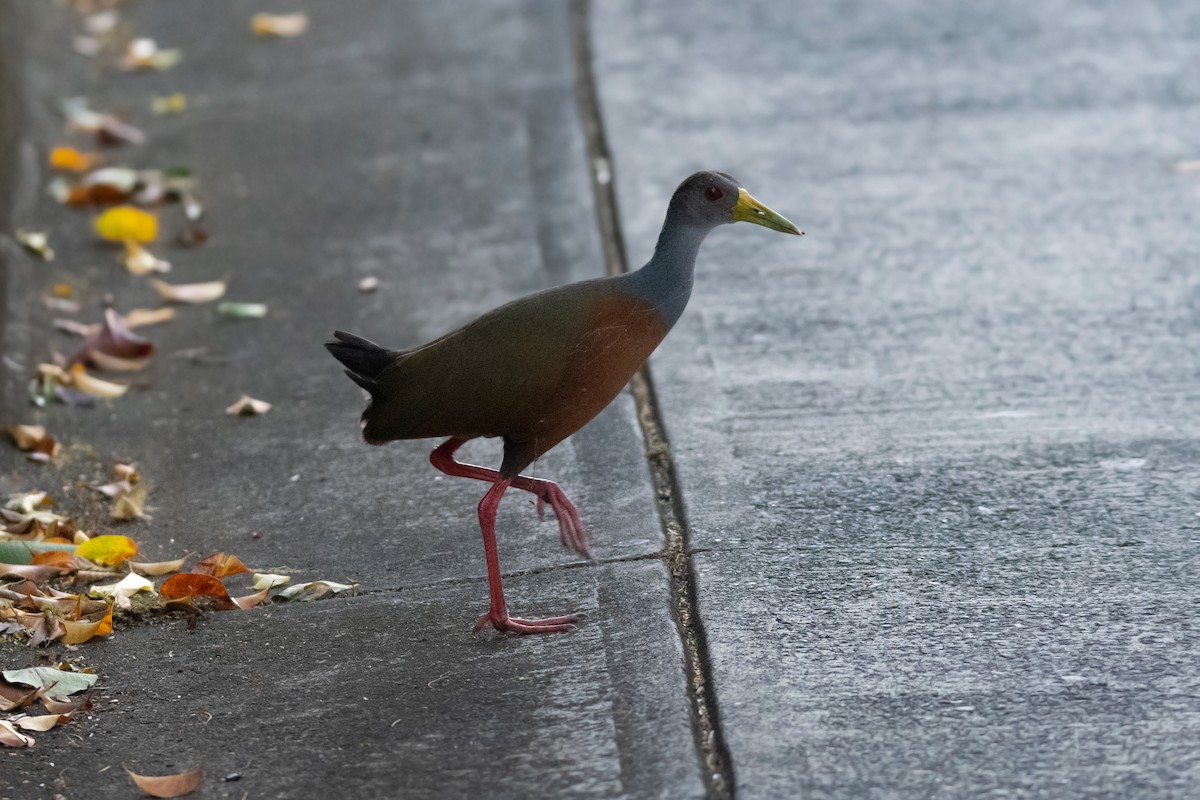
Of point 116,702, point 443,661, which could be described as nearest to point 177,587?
point 116,702

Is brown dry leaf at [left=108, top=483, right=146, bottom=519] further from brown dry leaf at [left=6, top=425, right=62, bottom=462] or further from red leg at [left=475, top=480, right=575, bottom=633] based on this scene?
red leg at [left=475, top=480, right=575, bottom=633]

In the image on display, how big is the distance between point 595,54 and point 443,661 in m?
4.70

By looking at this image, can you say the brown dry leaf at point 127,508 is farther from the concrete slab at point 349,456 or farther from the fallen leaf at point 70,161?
the fallen leaf at point 70,161

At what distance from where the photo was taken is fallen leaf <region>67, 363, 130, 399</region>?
485cm

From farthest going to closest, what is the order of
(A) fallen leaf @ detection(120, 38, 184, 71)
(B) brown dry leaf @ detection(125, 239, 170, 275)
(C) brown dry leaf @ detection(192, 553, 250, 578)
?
(A) fallen leaf @ detection(120, 38, 184, 71)
(B) brown dry leaf @ detection(125, 239, 170, 275)
(C) brown dry leaf @ detection(192, 553, 250, 578)

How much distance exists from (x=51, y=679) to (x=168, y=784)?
541 mm

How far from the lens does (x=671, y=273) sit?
3.50m

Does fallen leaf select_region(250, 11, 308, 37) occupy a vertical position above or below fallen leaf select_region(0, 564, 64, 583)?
above

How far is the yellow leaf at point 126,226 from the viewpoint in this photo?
5.86 metres

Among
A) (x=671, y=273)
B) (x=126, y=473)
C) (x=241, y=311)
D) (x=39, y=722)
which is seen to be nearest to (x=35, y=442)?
(x=126, y=473)

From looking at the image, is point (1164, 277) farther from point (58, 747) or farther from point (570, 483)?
point (58, 747)

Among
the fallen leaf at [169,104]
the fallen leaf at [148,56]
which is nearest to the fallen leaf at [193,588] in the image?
the fallen leaf at [169,104]

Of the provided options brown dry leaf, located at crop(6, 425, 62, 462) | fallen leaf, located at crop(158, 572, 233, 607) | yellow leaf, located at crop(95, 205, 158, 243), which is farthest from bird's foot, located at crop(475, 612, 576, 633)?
yellow leaf, located at crop(95, 205, 158, 243)

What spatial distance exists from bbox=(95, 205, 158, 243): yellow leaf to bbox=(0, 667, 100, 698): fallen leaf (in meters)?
2.85
